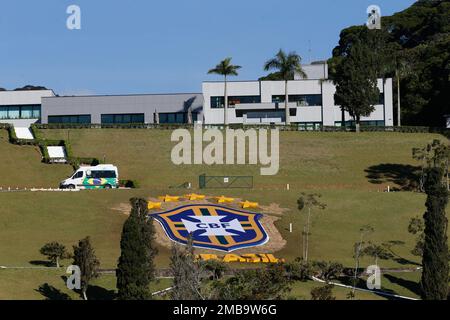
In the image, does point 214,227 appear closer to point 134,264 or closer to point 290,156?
point 134,264

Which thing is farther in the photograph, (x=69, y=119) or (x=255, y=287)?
(x=69, y=119)

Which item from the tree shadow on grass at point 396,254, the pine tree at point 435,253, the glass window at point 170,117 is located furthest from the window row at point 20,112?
the pine tree at point 435,253

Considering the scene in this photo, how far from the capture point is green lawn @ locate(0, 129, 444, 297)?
62.5 meters

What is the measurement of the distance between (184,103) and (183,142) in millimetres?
26921

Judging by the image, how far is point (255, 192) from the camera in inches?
3017

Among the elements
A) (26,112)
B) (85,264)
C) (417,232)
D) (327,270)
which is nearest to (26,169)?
(417,232)

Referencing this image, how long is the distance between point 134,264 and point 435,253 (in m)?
17.2

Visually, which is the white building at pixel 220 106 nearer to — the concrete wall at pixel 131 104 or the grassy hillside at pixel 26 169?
the concrete wall at pixel 131 104

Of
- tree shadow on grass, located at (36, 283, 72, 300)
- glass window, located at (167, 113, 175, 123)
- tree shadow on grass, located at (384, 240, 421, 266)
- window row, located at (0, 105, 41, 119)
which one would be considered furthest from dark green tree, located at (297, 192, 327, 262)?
window row, located at (0, 105, 41, 119)

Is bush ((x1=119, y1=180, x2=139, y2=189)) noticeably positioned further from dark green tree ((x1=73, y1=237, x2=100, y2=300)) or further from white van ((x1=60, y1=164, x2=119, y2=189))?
dark green tree ((x1=73, y1=237, x2=100, y2=300))

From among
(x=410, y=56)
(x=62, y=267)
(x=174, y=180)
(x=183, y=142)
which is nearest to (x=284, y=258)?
(x=62, y=267)

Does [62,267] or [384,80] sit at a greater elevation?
[384,80]

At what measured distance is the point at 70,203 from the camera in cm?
7069
